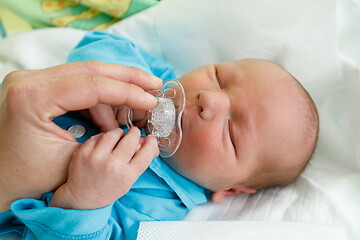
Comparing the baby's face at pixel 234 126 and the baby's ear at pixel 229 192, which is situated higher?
the baby's face at pixel 234 126

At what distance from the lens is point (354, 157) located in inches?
60.7

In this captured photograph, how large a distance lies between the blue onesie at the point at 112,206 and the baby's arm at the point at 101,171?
0.13 feet

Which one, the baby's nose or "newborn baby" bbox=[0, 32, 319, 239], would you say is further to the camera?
the baby's nose

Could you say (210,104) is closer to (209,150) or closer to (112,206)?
(209,150)

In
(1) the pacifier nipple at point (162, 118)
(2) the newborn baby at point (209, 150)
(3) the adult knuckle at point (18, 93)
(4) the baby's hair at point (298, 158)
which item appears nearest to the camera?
(3) the adult knuckle at point (18, 93)

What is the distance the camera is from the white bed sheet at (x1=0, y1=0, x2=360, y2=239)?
1.46 m

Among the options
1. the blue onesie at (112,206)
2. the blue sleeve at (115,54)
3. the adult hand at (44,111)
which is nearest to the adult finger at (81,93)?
the adult hand at (44,111)

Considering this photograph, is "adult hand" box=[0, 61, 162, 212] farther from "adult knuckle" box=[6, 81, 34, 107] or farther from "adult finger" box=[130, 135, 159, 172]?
"adult finger" box=[130, 135, 159, 172]

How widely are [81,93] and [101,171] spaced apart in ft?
0.78

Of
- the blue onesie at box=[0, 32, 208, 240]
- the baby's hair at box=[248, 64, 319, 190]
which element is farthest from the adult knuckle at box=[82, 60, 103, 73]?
the baby's hair at box=[248, 64, 319, 190]

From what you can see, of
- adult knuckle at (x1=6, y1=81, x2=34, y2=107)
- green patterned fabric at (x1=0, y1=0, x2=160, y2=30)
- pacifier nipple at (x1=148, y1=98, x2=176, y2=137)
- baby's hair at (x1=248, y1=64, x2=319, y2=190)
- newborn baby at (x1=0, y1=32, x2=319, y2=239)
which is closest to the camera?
adult knuckle at (x1=6, y1=81, x2=34, y2=107)

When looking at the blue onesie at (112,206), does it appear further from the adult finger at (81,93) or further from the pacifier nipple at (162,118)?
the adult finger at (81,93)

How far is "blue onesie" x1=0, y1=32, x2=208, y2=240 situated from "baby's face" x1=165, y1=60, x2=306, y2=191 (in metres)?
0.09

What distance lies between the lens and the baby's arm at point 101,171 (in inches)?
39.2
